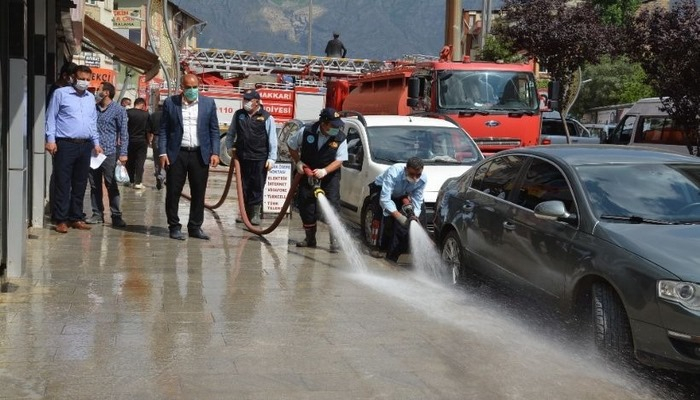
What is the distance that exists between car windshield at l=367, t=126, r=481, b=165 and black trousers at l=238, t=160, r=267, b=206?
1556 millimetres

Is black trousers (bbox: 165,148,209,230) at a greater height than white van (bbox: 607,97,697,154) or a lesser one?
lesser

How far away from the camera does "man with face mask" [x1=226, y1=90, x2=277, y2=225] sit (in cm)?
1285

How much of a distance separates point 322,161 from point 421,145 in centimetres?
255

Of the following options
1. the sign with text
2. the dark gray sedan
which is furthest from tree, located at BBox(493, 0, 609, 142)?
the dark gray sedan

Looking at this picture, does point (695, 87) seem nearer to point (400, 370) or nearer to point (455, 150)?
point (455, 150)

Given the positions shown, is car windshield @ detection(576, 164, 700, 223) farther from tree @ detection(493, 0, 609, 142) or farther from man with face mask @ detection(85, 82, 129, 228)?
tree @ detection(493, 0, 609, 142)

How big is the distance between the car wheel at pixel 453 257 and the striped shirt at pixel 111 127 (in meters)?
4.85

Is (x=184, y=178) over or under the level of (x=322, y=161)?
under

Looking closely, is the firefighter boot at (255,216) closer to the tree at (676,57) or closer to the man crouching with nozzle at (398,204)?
the man crouching with nozzle at (398,204)

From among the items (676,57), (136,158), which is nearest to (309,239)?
(136,158)

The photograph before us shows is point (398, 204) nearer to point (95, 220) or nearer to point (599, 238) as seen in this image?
point (95, 220)

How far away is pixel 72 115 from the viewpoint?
11.1 metres

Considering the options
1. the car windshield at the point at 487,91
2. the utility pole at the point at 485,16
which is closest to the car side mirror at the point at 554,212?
the car windshield at the point at 487,91

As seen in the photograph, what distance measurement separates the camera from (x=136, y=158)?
17.8 metres
